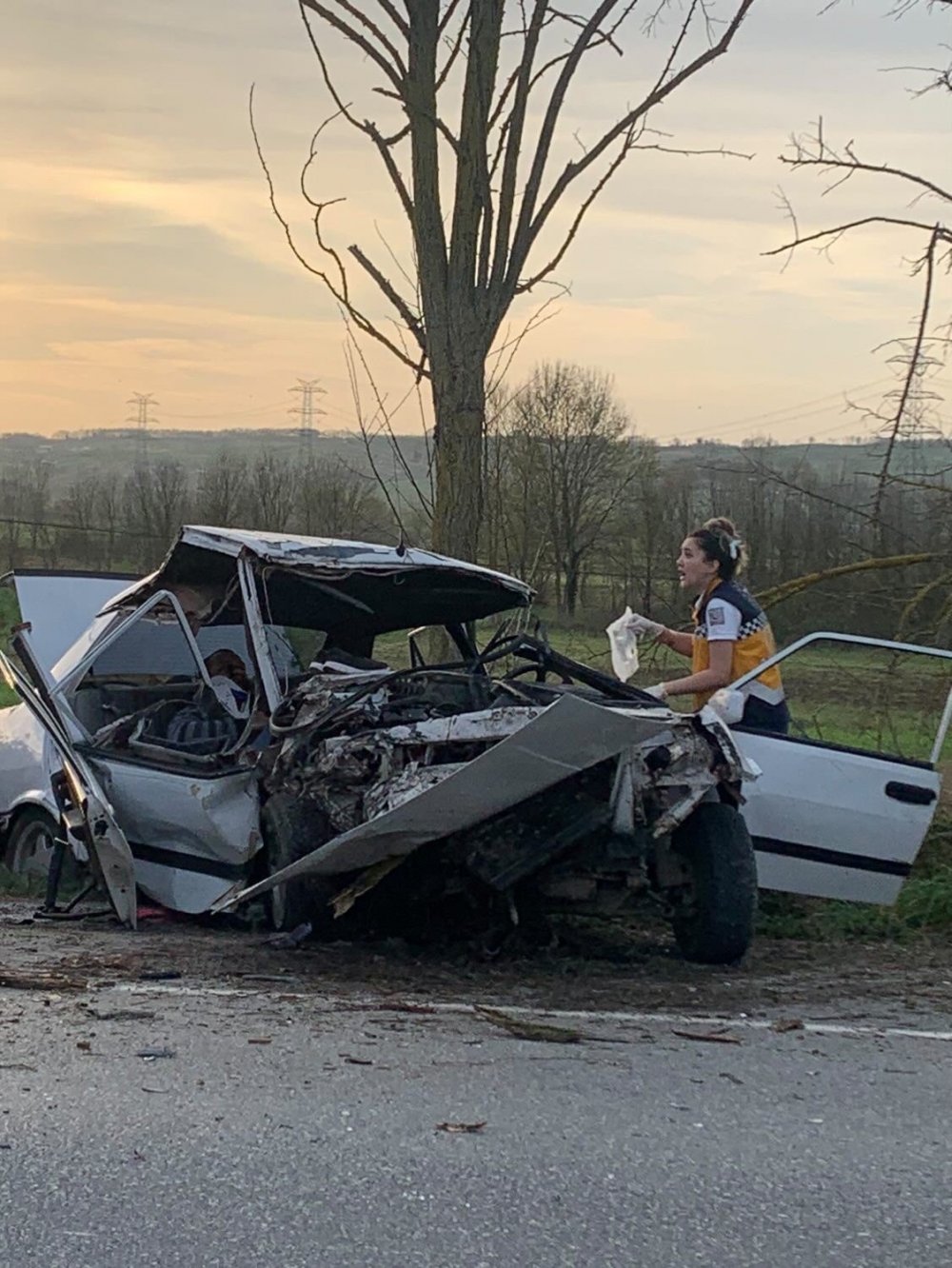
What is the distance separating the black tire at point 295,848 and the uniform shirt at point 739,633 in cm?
190

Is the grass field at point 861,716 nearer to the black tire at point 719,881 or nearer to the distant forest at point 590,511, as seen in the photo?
the distant forest at point 590,511

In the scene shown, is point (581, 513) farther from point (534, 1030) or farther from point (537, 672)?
point (534, 1030)

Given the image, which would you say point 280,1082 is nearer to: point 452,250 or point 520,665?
point 520,665

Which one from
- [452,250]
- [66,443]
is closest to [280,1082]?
[452,250]

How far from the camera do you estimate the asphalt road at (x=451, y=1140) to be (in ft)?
11.3

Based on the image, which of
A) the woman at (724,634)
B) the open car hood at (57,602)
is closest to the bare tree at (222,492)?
the open car hood at (57,602)

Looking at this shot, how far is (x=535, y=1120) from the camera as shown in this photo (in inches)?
167

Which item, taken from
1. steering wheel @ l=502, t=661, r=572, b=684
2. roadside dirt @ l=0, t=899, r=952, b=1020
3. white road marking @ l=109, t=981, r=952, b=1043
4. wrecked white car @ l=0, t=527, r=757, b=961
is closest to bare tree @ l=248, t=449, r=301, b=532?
wrecked white car @ l=0, t=527, r=757, b=961

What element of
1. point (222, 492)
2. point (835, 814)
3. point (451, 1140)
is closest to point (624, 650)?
point (835, 814)

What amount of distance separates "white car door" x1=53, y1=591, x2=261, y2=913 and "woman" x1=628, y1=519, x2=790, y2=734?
2029 mm

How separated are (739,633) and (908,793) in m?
1.03

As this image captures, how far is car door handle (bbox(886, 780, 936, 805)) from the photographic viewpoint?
6.53m

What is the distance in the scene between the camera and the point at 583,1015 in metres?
5.45

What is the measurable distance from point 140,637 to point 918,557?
4794 millimetres
